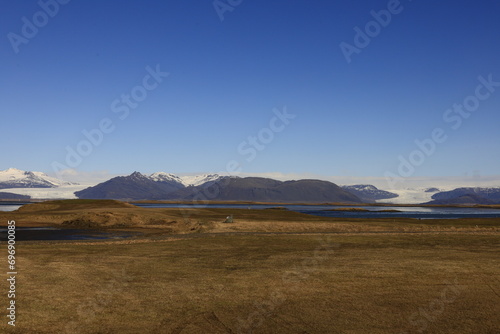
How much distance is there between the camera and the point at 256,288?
18016mm

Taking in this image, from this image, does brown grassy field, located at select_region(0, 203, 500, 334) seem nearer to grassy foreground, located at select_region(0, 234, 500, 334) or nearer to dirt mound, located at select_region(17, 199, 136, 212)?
grassy foreground, located at select_region(0, 234, 500, 334)

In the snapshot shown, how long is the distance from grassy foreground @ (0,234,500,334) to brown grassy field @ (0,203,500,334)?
0.04m

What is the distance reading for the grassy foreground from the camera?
13.4m

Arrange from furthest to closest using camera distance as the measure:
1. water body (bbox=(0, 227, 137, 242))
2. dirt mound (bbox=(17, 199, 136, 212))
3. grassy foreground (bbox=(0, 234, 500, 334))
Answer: dirt mound (bbox=(17, 199, 136, 212)) < water body (bbox=(0, 227, 137, 242)) < grassy foreground (bbox=(0, 234, 500, 334))

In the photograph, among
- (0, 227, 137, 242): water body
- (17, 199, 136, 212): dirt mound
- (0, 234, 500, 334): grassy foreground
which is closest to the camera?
(0, 234, 500, 334): grassy foreground

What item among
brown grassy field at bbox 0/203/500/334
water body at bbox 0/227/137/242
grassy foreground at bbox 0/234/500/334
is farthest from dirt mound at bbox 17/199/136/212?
grassy foreground at bbox 0/234/500/334

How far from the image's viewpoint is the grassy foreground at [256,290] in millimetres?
13352

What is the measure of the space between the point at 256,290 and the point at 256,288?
1.13 feet

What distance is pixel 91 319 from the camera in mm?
13547

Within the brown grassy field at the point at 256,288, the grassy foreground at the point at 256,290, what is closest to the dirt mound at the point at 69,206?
the brown grassy field at the point at 256,288

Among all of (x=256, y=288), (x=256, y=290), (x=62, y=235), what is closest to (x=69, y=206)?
(x=62, y=235)

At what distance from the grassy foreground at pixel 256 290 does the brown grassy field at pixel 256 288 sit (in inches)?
1.8

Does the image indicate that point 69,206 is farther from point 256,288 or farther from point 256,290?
point 256,290

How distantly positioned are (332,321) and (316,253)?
14.9 metres
